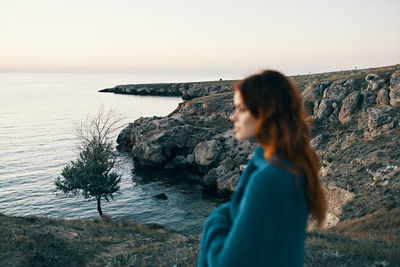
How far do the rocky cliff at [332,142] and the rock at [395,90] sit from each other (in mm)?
99

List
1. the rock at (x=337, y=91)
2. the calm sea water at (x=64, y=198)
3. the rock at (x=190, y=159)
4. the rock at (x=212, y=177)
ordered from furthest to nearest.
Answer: the rock at (x=190, y=159) < the rock at (x=337, y=91) < the rock at (x=212, y=177) < the calm sea water at (x=64, y=198)

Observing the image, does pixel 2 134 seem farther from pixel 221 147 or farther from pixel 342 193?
pixel 342 193

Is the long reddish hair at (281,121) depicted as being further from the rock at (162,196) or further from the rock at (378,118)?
the rock at (378,118)

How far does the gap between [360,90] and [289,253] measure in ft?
134

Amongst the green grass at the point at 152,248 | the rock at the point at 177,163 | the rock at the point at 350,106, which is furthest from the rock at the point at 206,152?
the green grass at the point at 152,248

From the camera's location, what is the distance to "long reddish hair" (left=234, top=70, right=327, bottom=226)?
6.84ft

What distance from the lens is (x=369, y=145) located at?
93.1 feet

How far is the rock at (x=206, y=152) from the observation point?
40406 millimetres

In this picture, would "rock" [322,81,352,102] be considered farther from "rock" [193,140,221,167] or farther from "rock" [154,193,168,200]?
"rock" [154,193,168,200]

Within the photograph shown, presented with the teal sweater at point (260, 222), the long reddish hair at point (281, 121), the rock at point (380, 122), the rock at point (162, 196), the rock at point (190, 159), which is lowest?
the rock at point (162, 196)

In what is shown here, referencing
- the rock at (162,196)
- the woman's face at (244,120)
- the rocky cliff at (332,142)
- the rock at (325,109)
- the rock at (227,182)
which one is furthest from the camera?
the rock at (325,109)

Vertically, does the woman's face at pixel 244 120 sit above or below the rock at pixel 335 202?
above

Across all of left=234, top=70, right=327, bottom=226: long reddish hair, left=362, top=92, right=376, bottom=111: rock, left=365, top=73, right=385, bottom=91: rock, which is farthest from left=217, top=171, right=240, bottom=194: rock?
left=234, top=70, right=327, bottom=226: long reddish hair

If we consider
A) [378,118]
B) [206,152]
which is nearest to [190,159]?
[206,152]
